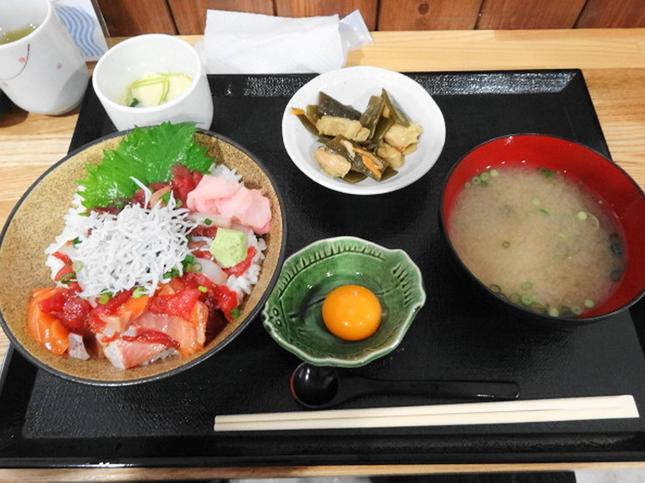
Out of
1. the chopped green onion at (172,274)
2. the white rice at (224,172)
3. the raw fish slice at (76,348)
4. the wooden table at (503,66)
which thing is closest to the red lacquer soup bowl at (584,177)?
the wooden table at (503,66)

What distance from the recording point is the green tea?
1852 millimetres

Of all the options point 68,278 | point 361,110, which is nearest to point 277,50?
point 361,110

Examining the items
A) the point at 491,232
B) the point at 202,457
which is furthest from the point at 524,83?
the point at 202,457

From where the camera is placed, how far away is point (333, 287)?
1.55m

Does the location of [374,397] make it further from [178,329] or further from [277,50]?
[277,50]

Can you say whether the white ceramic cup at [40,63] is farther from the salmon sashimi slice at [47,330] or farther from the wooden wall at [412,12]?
the salmon sashimi slice at [47,330]

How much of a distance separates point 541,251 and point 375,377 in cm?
63

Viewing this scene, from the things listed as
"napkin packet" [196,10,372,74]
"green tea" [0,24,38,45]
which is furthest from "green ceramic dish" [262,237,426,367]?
"green tea" [0,24,38,45]

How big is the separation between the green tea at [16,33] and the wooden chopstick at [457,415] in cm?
160

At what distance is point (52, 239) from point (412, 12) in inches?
65.2

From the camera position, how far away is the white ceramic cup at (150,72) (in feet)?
5.33

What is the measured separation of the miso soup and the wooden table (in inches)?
17.3

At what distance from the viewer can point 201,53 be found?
207 centimetres

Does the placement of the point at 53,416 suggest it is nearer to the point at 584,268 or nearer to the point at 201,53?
the point at 201,53
